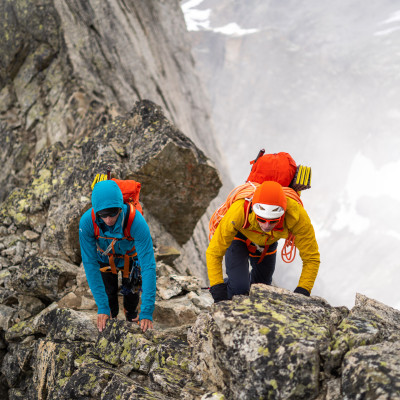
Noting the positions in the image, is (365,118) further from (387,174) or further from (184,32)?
(184,32)

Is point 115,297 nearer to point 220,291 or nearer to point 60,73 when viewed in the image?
point 220,291

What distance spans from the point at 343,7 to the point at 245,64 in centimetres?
5420

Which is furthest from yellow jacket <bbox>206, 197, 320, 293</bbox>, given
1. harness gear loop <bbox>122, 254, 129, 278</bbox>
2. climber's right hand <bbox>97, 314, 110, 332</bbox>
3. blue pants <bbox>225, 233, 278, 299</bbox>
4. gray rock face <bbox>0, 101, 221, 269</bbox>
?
gray rock face <bbox>0, 101, 221, 269</bbox>

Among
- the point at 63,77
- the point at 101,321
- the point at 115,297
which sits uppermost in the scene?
the point at 63,77

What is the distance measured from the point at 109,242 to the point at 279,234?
2.75m

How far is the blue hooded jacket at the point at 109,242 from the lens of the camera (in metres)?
5.14

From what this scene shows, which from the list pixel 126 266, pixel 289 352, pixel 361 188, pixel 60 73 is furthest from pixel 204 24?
pixel 289 352

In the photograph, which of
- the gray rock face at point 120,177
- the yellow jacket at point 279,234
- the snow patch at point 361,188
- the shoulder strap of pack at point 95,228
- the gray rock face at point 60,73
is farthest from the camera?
the snow patch at point 361,188

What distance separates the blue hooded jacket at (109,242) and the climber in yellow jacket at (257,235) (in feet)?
3.14

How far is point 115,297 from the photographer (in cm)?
682

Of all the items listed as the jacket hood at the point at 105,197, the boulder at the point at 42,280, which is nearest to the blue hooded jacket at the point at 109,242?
the jacket hood at the point at 105,197

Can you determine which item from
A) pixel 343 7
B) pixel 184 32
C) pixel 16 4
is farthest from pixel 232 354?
pixel 343 7

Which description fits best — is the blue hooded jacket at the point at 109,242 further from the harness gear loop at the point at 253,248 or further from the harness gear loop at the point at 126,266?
the harness gear loop at the point at 253,248

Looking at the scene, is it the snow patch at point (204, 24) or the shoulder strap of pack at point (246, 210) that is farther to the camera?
the snow patch at point (204, 24)
